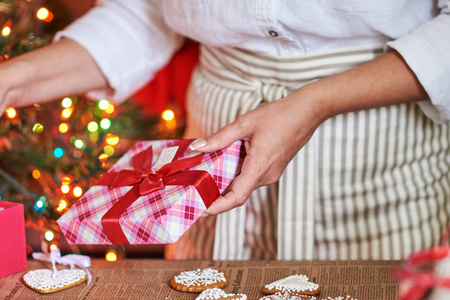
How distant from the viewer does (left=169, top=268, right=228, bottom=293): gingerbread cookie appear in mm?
788

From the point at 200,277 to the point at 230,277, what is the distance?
5 cm

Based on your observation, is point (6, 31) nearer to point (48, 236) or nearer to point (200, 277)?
point (48, 236)

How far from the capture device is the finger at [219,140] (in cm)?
79

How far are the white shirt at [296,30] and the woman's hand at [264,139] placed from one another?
15cm

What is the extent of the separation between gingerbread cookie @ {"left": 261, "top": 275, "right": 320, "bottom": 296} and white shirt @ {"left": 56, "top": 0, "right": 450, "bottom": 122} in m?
0.38

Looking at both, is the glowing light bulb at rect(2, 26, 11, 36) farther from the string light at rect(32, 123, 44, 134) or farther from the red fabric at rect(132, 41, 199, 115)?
the red fabric at rect(132, 41, 199, 115)

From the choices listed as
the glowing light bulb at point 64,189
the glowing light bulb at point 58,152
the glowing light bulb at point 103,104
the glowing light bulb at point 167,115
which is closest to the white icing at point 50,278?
the glowing light bulb at point 64,189

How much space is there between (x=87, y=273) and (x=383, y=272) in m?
0.46

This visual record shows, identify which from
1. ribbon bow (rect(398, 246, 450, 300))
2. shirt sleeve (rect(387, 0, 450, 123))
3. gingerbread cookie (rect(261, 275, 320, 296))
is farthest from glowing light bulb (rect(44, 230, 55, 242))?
ribbon bow (rect(398, 246, 450, 300))

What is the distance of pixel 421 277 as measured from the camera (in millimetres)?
413

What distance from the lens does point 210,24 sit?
1.00m

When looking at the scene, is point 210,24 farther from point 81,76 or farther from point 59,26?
point 59,26

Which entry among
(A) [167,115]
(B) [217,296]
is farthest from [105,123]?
(B) [217,296]

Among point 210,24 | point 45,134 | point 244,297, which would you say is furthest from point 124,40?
point 244,297
